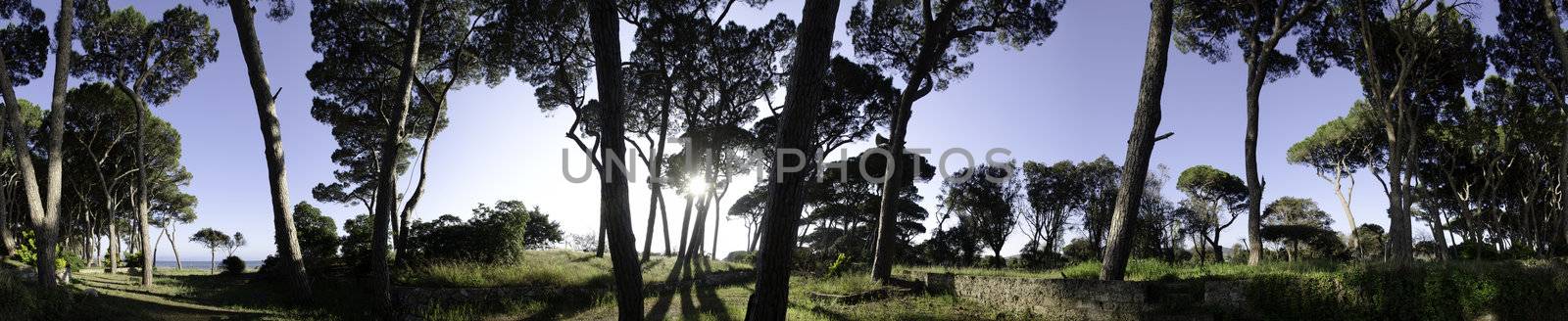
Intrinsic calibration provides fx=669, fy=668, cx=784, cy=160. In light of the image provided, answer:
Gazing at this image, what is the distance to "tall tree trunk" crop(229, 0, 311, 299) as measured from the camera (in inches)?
427

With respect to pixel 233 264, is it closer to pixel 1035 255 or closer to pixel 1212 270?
pixel 1212 270

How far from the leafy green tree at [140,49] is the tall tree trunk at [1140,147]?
1923cm

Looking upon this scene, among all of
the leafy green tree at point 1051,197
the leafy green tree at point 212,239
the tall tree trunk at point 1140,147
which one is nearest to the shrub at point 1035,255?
the leafy green tree at point 1051,197

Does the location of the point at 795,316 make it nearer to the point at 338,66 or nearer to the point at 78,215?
the point at 338,66

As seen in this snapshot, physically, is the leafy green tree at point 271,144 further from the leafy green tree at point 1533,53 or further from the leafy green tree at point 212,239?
the leafy green tree at point 212,239

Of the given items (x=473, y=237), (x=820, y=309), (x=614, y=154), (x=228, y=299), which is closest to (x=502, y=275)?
(x=473, y=237)

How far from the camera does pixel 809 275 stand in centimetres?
1598

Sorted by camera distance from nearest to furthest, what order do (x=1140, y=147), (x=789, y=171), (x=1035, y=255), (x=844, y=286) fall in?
(x=789, y=171), (x=1140, y=147), (x=844, y=286), (x=1035, y=255)

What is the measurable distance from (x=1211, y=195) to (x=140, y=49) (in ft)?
118

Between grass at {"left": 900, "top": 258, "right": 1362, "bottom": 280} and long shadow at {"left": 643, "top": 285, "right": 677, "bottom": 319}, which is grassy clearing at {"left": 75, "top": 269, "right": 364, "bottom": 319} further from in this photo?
grass at {"left": 900, "top": 258, "right": 1362, "bottom": 280}

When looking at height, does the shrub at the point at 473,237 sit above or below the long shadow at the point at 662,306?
above

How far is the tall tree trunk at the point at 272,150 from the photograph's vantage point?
10852 mm

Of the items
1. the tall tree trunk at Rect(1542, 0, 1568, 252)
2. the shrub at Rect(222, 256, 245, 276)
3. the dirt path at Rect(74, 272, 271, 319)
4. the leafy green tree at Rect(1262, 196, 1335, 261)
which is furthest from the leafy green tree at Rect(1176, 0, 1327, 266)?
the shrub at Rect(222, 256, 245, 276)

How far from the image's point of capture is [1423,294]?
23.6 ft
